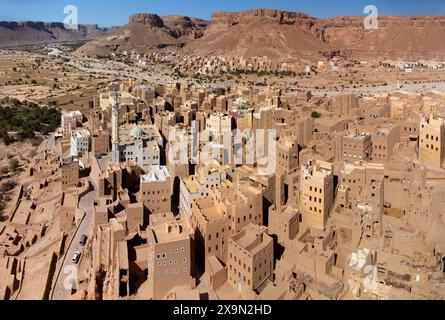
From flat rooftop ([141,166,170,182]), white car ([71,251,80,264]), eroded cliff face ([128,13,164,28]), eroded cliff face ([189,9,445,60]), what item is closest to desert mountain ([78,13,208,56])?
eroded cliff face ([128,13,164,28])

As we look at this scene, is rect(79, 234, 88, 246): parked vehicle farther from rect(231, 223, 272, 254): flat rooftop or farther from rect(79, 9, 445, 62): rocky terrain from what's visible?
rect(79, 9, 445, 62): rocky terrain

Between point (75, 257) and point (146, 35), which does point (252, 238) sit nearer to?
point (75, 257)

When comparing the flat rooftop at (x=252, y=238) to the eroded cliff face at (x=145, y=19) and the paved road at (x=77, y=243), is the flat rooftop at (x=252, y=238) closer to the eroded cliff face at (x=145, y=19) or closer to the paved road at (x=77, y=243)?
the paved road at (x=77, y=243)

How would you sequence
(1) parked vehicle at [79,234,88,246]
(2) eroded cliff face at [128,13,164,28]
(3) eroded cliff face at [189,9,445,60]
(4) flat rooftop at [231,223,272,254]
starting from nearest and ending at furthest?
(4) flat rooftop at [231,223,272,254], (1) parked vehicle at [79,234,88,246], (3) eroded cliff face at [189,9,445,60], (2) eroded cliff face at [128,13,164,28]

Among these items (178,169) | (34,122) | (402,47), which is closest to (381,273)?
(178,169)

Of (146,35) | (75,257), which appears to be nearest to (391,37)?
(146,35)
